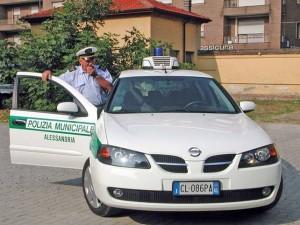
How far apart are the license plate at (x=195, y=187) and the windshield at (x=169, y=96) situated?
4.34 ft

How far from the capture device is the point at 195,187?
193 inches

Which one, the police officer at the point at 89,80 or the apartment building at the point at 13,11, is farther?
the apartment building at the point at 13,11

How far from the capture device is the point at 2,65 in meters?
17.2

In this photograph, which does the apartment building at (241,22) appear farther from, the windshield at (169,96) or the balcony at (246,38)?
the windshield at (169,96)

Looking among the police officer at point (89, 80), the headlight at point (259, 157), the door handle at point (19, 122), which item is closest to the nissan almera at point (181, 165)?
the headlight at point (259, 157)

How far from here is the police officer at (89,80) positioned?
7.22 m

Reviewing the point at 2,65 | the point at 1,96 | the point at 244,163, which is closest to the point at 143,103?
the point at 244,163

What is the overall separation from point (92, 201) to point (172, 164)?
134 centimetres

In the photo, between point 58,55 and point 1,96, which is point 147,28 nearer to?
point 1,96

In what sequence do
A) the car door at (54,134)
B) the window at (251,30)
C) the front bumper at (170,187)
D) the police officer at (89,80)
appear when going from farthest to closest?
the window at (251,30), the police officer at (89,80), the car door at (54,134), the front bumper at (170,187)

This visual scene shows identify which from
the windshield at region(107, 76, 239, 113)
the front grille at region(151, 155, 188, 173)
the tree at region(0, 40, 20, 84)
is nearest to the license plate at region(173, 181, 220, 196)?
the front grille at region(151, 155, 188, 173)

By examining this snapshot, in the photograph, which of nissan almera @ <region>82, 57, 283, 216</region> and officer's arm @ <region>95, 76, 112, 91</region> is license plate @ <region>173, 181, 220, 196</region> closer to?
nissan almera @ <region>82, 57, 283, 216</region>

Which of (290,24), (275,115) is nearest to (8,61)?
(275,115)

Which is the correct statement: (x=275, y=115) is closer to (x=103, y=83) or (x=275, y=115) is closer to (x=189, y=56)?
(x=103, y=83)
